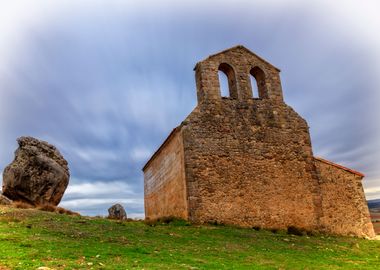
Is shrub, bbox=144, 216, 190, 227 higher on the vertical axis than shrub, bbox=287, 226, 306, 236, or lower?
higher

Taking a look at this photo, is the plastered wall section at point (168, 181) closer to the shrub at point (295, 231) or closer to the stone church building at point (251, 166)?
the stone church building at point (251, 166)

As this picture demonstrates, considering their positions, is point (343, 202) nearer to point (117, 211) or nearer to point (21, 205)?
point (117, 211)

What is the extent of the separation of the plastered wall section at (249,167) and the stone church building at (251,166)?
2.0 inches

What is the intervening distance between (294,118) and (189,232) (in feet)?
33.7

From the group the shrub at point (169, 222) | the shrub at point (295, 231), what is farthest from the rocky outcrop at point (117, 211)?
the shrub at point (295, 231)

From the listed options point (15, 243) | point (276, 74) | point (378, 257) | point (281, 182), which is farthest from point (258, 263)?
point (276, 74)

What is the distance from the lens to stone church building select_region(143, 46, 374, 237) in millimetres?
18219

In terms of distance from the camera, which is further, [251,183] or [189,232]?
[251,183]

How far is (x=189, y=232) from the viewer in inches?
581

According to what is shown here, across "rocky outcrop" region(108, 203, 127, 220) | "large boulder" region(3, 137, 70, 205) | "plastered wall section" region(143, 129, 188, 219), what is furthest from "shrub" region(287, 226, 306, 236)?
"rocky outcrop" region(108, 203, 127, 220)

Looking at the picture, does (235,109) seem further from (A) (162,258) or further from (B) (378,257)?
(A) (162,258)

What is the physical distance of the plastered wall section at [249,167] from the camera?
18.0 meters

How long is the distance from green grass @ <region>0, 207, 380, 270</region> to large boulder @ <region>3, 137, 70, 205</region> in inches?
149

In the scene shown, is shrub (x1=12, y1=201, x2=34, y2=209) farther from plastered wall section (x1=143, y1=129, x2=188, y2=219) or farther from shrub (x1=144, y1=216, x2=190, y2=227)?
plastered wall section (x1=143, y1=129, x2=188, y2=219)
